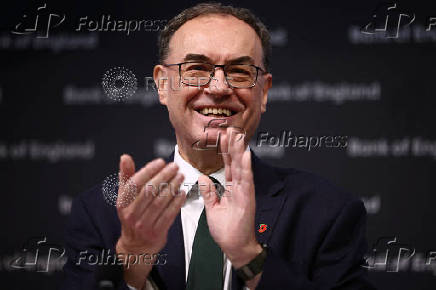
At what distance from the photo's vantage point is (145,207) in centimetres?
133

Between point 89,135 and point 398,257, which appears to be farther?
point 89,135

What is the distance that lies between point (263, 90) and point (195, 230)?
568mm

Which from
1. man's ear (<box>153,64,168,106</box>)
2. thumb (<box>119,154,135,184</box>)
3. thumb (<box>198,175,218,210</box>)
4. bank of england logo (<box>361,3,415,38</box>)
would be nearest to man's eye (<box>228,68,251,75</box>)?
man's ear (<box>153,64,168,106</box>)

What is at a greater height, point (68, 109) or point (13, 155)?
point (68, 109)

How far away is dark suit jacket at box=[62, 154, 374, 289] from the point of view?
1.51 meters

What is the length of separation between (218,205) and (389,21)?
1502 millimetres

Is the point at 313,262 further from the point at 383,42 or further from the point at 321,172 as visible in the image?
the point at 383,42

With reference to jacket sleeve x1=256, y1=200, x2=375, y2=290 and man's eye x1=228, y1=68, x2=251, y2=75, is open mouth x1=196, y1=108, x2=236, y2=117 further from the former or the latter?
jacket sleeve x1=256, y1=200, x2=375, y2=290

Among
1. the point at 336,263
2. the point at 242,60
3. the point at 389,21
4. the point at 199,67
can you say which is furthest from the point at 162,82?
the point at 389,21

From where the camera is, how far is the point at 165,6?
8.09 ft

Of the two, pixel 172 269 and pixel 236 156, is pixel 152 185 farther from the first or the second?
pixel 172 269

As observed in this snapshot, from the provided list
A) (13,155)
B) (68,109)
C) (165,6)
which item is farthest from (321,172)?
(13,155)

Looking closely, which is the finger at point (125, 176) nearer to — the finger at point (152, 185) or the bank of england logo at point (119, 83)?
the finger at point (152, 185)

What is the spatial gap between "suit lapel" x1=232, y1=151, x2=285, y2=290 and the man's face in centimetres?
16
